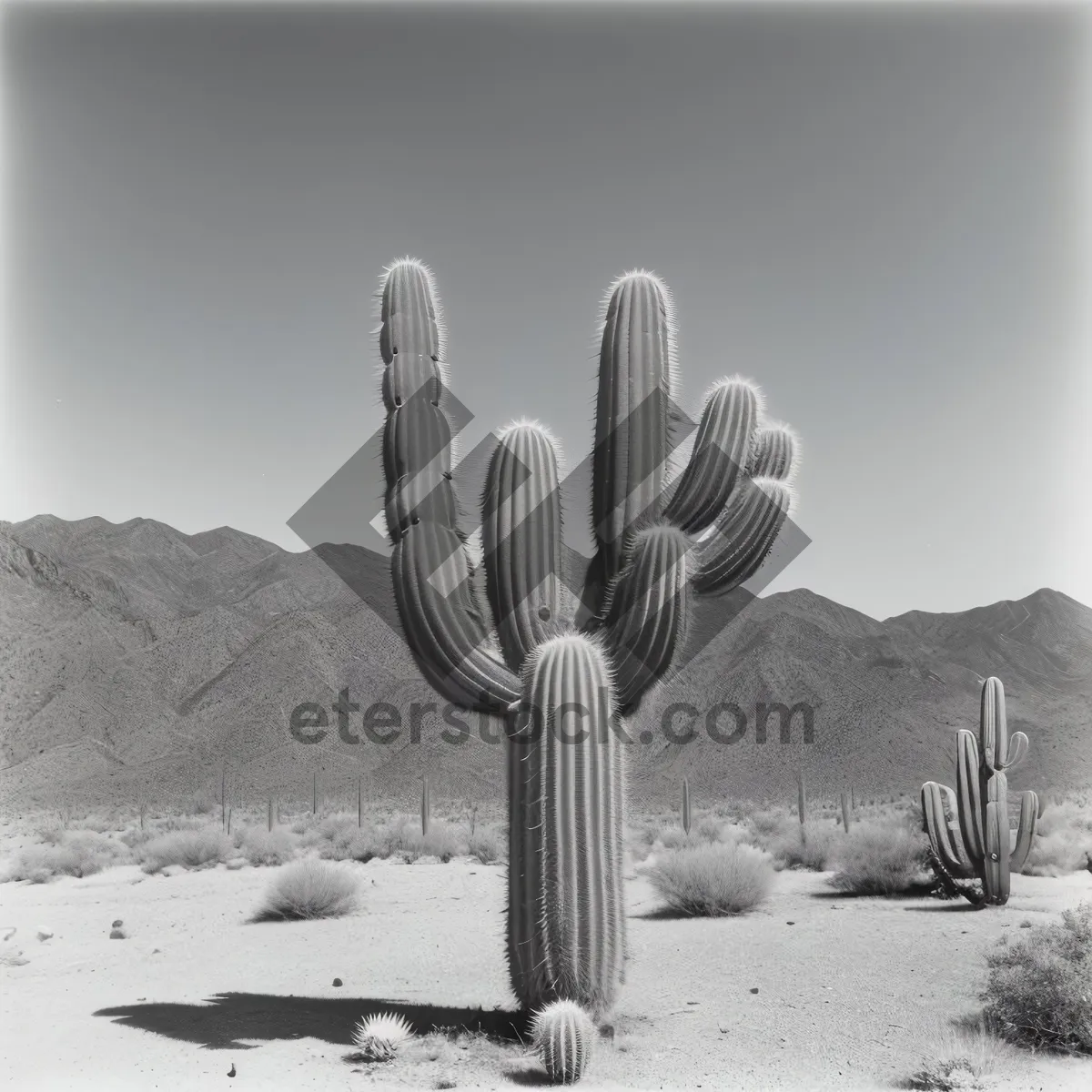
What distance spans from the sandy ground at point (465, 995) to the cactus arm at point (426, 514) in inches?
101

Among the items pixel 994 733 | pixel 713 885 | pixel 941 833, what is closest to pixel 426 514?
pixel 713 885

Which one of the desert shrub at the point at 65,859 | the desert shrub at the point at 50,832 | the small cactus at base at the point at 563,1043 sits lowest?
the desert shrub at the point at 50,832

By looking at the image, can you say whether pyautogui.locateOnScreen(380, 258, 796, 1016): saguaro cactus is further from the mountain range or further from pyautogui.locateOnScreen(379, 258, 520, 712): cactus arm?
the mountain range

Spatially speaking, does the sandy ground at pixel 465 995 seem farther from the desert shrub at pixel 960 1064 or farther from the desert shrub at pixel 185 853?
the desert shrub at pixel 185 853

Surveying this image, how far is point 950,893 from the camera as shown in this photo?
13.2 meters

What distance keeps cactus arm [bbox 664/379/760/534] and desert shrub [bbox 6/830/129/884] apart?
16391 mm

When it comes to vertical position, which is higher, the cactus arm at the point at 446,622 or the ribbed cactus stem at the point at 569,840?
the cactus arm at the point at 446,622

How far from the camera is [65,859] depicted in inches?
782

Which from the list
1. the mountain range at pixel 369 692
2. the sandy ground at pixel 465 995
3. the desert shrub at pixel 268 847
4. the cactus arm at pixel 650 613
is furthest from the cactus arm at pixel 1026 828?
the mountain range at pixel 369 692

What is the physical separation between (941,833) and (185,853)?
1457cm

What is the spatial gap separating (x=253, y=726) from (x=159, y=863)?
25891 mm

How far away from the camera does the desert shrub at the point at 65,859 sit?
19234 millimetres

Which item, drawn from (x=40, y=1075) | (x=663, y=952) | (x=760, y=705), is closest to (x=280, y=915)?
(x=663, y=952)

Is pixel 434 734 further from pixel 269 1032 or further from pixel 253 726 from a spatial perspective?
pixel 269 1032
